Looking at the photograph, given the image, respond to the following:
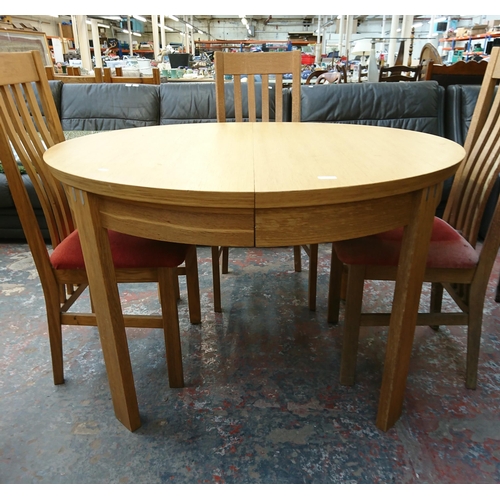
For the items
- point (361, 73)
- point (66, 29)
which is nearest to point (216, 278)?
point (361, 73)

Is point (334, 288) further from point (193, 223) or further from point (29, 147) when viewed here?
point (29, 147)

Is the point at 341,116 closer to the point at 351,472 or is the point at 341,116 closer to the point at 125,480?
the point at 351,472

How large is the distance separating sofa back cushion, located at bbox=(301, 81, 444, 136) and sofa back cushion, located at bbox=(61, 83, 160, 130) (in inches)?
45.8

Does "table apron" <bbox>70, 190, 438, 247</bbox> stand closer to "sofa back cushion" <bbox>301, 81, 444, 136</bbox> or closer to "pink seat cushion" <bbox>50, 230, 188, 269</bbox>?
"pink seat cushion" <bbox>50, 230, 188, 269</bbox>

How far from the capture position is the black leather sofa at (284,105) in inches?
112

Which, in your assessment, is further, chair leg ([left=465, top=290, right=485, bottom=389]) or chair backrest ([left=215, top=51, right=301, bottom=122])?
chair backrest ([left=215, top=51, right=301, bottom=122])

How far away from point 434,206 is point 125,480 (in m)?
1.05

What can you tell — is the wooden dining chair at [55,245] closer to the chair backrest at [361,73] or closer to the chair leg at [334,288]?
the chair leg at [334,288]

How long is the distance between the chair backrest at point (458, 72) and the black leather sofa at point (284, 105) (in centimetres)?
106

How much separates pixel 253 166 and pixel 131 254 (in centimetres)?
49

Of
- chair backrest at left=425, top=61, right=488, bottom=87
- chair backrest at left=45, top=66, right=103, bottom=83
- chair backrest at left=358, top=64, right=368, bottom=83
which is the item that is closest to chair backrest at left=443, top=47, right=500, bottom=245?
chair backrest at left=425, top=61, right=488, bottom=87

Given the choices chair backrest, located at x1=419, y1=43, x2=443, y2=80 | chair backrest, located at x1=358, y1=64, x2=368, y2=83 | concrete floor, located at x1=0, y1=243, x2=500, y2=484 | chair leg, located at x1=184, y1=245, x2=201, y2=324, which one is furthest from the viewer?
chair backrest, located at x1=358, y1=64, x2=368, y2=83

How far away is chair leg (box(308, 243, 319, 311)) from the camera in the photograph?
1.73 metres

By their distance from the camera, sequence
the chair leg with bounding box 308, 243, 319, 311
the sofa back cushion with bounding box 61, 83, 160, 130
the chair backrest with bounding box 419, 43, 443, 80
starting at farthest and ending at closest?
the chair backrest with bounding box 419, 43, 443, 80
the sofa back cushion with bounding box 61, 83, 160, 130
the chair leg with bounding box 308, 243, 319, 311
